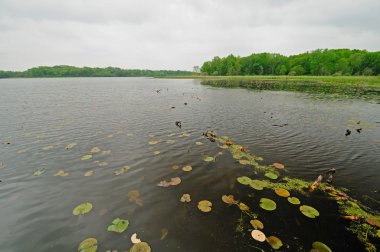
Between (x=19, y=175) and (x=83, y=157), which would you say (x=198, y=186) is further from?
(x=19, y=175)

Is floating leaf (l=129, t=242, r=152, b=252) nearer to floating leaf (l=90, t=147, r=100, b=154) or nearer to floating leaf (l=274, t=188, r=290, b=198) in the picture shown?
floating leaf (l=274, t=188, r=290, b=198)

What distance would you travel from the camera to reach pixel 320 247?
542cm

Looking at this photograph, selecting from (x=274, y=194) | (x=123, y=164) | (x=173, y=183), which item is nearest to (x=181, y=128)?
(x=123, y=164)

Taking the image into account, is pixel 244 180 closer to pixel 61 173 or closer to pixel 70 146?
pixel 61 173

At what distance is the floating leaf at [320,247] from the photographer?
534 centimetres

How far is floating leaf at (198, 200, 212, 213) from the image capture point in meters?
6.97

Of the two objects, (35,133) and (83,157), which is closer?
(83,157)

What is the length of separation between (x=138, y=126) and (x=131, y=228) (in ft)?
44.4

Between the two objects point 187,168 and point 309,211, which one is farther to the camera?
point 187,168

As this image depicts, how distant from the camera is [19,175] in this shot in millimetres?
9648

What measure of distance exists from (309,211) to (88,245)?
24.6ft

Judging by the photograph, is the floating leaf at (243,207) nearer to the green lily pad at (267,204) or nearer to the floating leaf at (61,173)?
the green lily pad at (267,204)

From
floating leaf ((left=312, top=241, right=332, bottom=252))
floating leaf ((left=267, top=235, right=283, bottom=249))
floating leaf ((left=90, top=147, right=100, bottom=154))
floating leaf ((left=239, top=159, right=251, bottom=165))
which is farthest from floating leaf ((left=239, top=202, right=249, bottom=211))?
floating leaf ((left=90, top=147, right=100, bottom=154))

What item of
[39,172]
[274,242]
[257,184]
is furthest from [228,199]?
[39,172]
